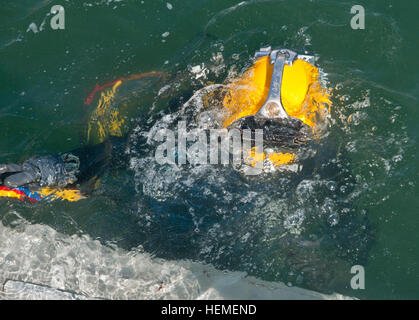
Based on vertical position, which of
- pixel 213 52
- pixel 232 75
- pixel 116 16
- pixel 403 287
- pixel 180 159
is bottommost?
pixel 403 287

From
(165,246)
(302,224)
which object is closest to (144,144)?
(165,246)

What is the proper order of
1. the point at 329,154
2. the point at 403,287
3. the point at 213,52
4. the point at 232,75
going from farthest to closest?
1. the point at 213,52
2. the point at 232,75
3. the point at 329,154
4. the point at 403,287

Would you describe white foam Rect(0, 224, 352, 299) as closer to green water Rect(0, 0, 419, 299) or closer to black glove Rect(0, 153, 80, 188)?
green water Rect(0, 0, 419, 299)

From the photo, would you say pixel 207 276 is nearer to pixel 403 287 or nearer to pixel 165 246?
pixel 165 246

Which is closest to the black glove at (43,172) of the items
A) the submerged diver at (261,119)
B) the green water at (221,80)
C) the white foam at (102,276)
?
the submerged diver at (261,119)

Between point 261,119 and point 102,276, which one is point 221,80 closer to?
point 261,119

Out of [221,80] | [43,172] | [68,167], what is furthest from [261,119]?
[43,172]

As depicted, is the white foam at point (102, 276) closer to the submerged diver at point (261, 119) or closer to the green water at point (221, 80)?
the green water at point (221, 80)
